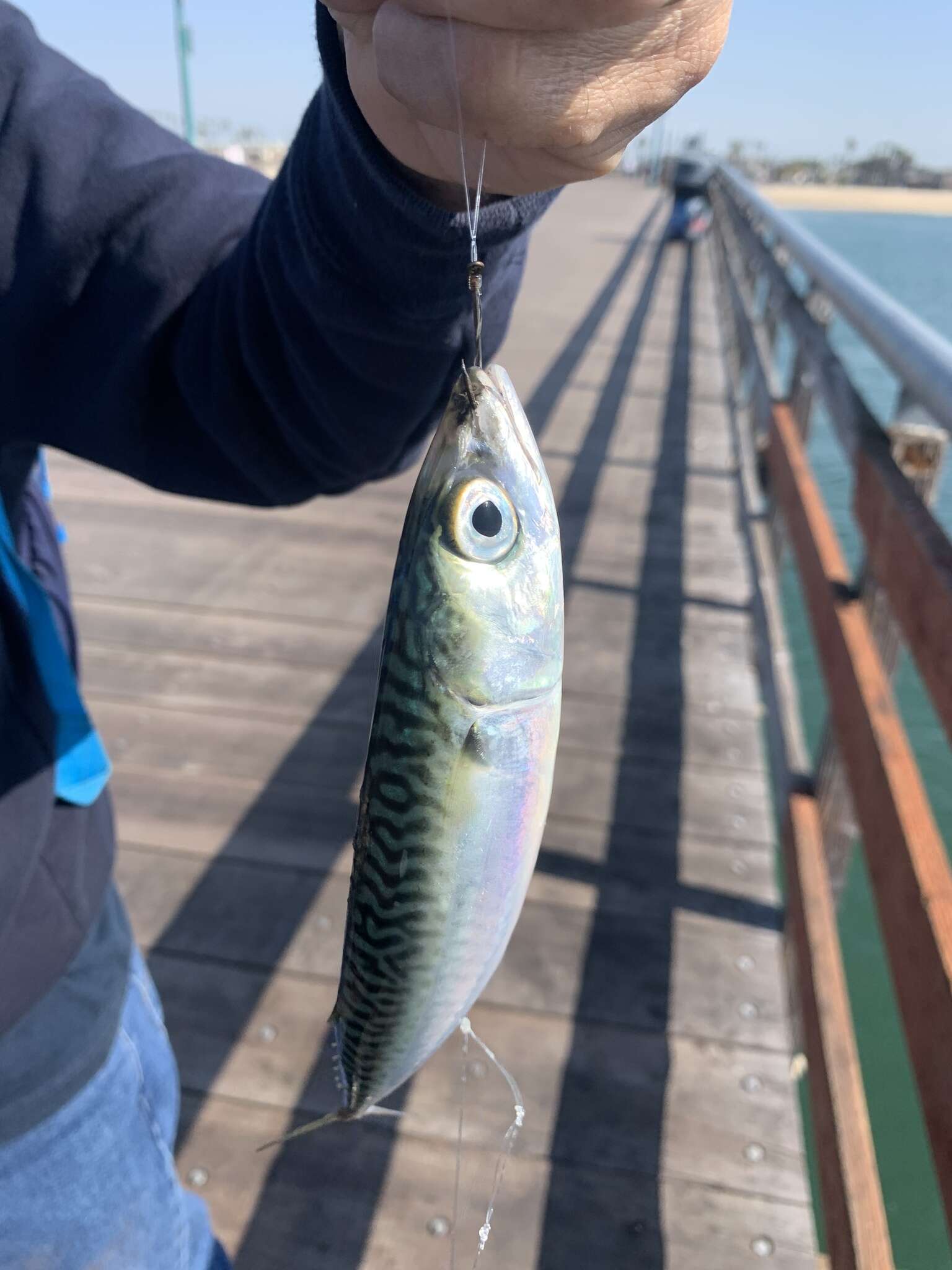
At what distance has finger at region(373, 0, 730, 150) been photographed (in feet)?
2.32

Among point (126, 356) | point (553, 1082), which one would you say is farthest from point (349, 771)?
point (126, 356)

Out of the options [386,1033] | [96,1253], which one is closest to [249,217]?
[386,1033]

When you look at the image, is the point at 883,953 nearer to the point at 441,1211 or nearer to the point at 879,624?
the point at 879,624

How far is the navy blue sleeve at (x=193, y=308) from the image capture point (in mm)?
1141

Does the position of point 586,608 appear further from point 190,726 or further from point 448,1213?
point 448,1213

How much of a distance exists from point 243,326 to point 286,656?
8.47 feet

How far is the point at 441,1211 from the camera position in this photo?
1.96m

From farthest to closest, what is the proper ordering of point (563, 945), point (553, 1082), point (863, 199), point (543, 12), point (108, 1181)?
Answer: point (863, 199) → point (563, 945) → point (553, 1082) → point (108, 1181) → point (543, 12)

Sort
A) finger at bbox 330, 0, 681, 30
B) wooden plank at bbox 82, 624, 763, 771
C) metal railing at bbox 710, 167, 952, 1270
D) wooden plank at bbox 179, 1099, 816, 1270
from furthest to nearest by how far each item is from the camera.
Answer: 1. wooden plank at bbox 82, 624, 763, 771
2. wooden plank at bbox 179, 1099, 816, 1270
3. metal railing at bbox 710, 167, 952, 1270
4. finger at bbox 330, 0, 681, 30

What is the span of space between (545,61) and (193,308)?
784 mm

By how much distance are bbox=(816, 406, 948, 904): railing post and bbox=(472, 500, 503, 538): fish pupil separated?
1.04 metres

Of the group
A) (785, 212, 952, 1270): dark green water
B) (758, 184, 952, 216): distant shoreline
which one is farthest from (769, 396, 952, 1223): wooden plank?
(758, 184, 952, 216): distant shoreline

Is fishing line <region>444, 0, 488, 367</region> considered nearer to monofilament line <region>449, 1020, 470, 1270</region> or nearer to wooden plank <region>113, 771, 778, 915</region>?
monofilament line <region>449, 1020, 470, 1270</region>

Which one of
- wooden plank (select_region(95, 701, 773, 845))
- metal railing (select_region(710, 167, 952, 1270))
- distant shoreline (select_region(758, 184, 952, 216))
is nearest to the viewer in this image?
metal railing (select_region(710, 167, 952, 1270))
